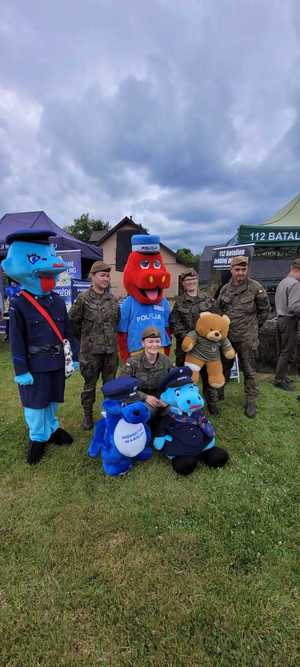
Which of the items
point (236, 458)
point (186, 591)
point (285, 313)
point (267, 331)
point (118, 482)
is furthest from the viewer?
point (267, 331)

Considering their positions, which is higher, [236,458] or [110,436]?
[110,436]

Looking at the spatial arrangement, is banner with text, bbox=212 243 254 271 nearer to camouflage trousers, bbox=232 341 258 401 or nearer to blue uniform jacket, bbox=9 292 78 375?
camouflage trousers, bbox=232 341 258 401

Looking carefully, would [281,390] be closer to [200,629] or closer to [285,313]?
[285,313]

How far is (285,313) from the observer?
4660 mm

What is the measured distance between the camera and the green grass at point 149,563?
149 centimetres

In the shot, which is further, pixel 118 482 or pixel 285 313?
pixel 285 313

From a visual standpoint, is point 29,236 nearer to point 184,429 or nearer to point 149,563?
point 184,429

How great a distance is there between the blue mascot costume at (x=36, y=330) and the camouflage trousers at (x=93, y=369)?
288mm

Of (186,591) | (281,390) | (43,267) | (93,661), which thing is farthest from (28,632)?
(281,390)

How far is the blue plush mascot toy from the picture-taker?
8.11 feet

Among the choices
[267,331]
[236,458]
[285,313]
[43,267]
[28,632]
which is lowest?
[28,632]

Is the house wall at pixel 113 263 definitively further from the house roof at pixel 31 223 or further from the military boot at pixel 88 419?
the military boot at pixel 88 419

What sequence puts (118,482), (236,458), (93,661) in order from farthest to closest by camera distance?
(236,458)
(118,482)
(93,661)

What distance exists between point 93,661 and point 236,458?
186 cm
